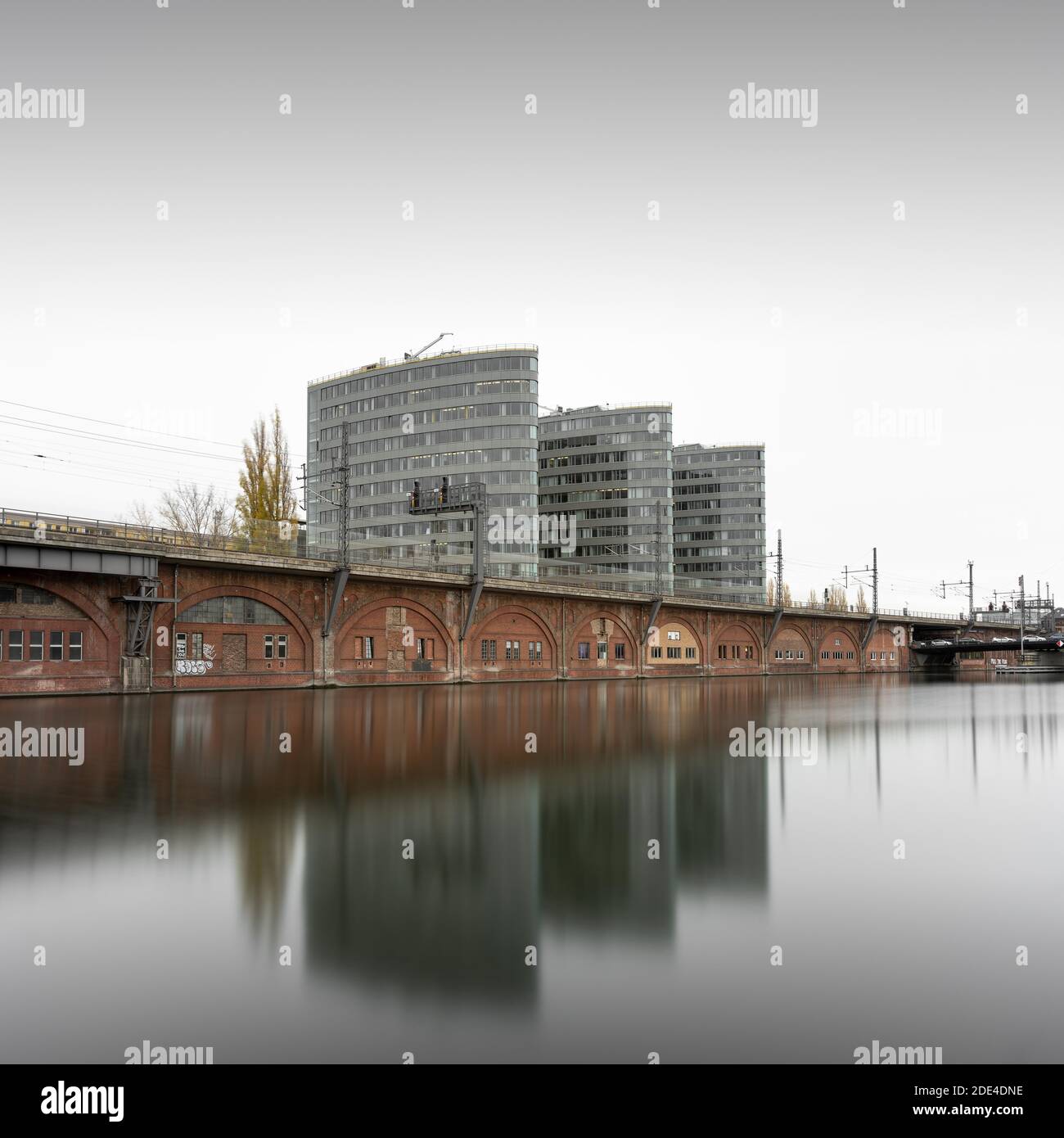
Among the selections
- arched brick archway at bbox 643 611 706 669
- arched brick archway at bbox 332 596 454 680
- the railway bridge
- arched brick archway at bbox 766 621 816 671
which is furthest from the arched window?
arched brick archway at bbox 766 621 816 671

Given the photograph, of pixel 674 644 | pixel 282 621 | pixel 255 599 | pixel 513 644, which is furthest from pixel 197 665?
pixel 674 644

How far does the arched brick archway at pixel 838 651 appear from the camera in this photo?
9300 cm

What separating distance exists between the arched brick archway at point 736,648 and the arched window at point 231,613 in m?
→ 44.2

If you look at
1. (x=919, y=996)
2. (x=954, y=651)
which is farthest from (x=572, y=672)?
(x=954, y=651)

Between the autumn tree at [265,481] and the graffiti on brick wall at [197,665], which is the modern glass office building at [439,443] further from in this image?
the graffiti on brick wall at [197,665]

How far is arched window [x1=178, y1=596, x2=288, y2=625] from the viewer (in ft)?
132

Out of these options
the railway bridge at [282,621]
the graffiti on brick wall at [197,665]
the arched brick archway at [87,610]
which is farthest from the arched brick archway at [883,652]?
the arched brick archway at [87,610]

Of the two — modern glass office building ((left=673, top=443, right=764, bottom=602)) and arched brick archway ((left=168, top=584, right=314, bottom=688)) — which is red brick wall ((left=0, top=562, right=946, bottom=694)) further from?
modern glass office building ((left=673, top=443, right=764, bottom=602))

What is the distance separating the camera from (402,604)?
50281 millimetres

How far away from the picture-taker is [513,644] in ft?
191

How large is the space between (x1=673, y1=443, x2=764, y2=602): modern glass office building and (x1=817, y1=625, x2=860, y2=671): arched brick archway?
1708 inches
